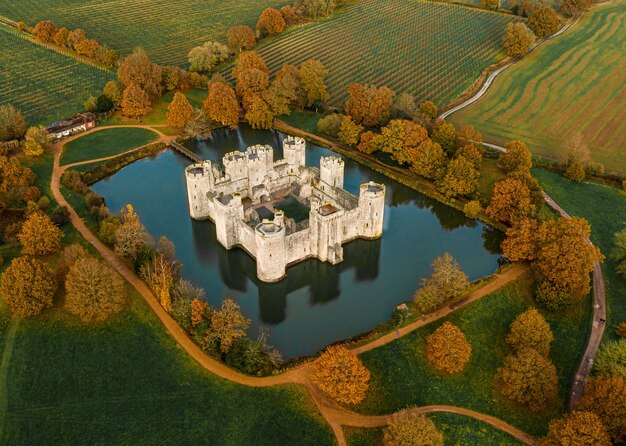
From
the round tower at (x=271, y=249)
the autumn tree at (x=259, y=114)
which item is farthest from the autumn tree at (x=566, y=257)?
the autumn tree at (x=259, y=114)

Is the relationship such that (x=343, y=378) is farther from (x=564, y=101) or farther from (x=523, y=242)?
(x=564, y=101)

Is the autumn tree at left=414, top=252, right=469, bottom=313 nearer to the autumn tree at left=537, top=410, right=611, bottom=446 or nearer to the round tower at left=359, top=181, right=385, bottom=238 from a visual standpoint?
the round tower at left=359, top=181, right=385, bottom=238

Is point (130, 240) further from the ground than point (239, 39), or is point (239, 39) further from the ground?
point (239, 39)

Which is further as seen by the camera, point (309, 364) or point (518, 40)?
point (518, 40)

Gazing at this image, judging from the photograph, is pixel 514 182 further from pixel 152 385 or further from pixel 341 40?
pixel 341 40

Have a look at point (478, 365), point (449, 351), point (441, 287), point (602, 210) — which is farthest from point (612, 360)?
point (602, 210)

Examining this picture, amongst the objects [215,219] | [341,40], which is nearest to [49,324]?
[215,219]

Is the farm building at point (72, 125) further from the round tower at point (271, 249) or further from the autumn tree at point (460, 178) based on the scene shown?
the autumn tree at point (460, 178)

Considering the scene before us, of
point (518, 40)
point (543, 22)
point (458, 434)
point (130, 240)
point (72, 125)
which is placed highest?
point (543, 22)
